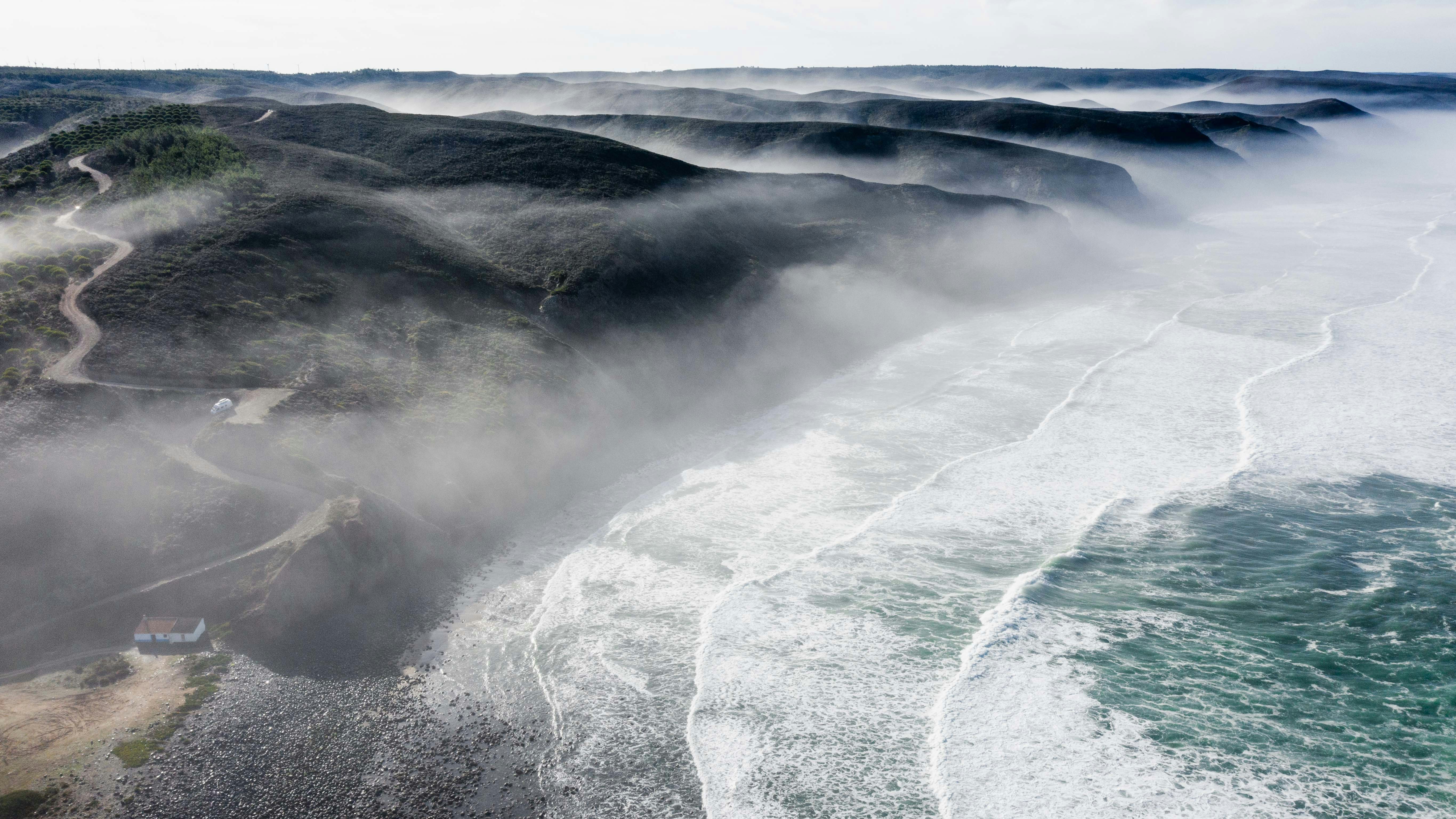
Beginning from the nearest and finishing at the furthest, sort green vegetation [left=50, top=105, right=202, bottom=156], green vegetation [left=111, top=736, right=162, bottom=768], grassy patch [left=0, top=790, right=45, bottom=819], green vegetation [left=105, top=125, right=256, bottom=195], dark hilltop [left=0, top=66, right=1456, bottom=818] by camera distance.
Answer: grassy patch [left=0, top=790, right=45, bottom=819] < green vegetation [left=111, top=736, right=162, bottom=768] < dark hilltop [left=0, top=66, right=1456, bottom=818] < green vegetation [left=105, top=125, right=256, bottom=195] < green vegetation [left=50, top=105, right=202, bottom=156]

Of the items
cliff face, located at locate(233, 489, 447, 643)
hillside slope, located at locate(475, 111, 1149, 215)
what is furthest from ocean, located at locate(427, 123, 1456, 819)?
hillside slope, located at locate(475, 111, 1149, 215)

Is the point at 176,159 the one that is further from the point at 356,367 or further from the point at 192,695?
the point at 192,695

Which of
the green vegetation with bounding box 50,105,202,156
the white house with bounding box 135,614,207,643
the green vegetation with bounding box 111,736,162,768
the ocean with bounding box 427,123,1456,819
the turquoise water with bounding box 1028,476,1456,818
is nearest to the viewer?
the turquoise water with bounding box 1028,476,1456,818

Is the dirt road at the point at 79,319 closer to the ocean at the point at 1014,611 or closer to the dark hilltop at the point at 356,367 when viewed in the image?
the dark hilltop at the point at 356,367

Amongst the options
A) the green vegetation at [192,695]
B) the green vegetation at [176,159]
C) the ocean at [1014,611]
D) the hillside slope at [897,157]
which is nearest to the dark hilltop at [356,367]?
the green vegetation at [192,695]

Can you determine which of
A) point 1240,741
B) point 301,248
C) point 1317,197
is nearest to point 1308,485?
point 1240,741

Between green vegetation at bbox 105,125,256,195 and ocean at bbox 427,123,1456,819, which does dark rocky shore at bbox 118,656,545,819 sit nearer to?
ocean at bbox 427,123,1456,819
